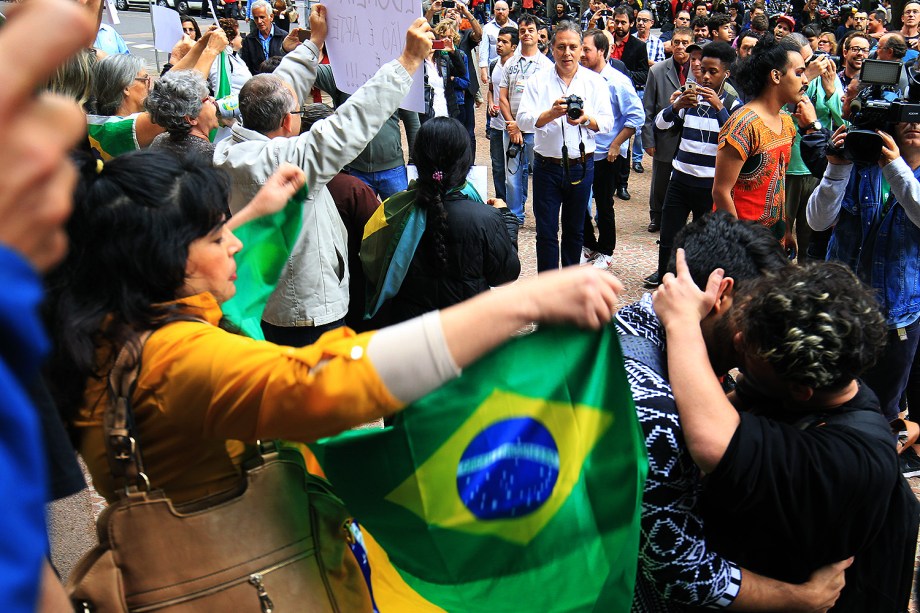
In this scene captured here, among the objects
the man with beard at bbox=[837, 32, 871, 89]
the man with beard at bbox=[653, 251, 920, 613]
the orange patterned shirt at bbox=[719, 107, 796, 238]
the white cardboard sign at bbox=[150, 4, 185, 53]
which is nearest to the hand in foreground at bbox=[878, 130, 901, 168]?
the orange patterned shirt at bbox=[719, 107, 796, 238]

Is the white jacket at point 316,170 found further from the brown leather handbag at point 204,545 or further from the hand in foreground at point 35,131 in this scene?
the hand in foreground at point 35,131

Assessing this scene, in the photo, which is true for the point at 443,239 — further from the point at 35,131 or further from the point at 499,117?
the point at 499,117

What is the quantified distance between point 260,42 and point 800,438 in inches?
403

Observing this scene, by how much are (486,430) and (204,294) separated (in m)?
0.57

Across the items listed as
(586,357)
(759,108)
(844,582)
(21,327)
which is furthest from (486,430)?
(759,108)

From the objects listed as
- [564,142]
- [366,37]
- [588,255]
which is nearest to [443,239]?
[366,37]

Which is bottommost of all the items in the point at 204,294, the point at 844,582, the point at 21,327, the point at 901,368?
the point at 901,368

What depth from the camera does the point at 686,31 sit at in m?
7.54

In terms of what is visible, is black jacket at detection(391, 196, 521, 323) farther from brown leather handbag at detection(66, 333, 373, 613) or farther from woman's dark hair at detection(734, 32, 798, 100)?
brown leather handbag at detection(66, 333, 373, 613)

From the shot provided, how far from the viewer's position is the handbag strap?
1269 mm

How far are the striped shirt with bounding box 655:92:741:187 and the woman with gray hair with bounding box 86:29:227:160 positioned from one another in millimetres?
3173

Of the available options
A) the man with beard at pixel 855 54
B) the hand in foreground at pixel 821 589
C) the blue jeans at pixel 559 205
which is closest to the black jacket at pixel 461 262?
the hand in foreground at pixel 821 589

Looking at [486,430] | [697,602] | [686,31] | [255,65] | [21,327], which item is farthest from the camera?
[255,65]

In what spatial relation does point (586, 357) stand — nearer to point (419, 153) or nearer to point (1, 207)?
point (1, 207)
